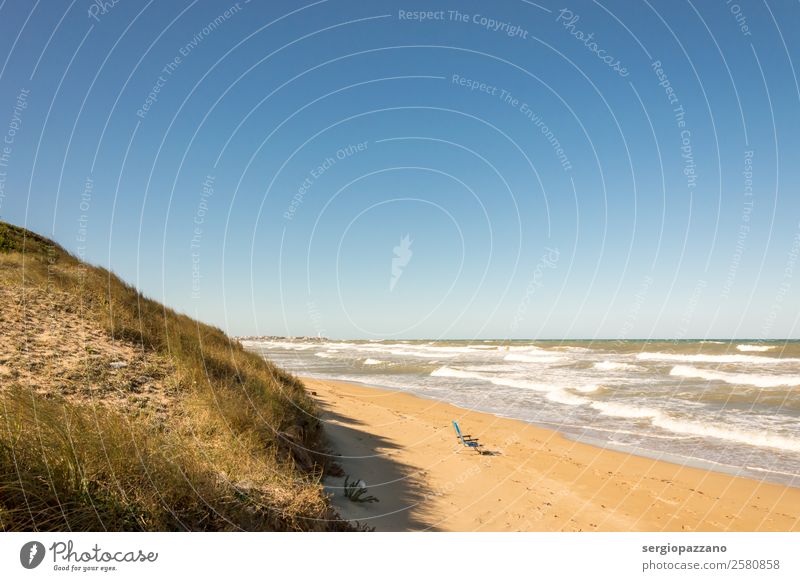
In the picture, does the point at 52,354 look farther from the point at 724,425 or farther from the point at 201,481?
the point at 724,425

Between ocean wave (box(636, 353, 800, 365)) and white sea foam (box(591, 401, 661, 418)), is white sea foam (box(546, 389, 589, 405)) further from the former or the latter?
ocean wave (box(636, 353, 800, 365))

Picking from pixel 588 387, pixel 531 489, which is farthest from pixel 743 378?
pixel 531 489

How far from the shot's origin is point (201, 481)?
4.19 metres

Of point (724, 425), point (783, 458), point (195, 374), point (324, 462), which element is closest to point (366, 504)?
Result: point (324, 462)

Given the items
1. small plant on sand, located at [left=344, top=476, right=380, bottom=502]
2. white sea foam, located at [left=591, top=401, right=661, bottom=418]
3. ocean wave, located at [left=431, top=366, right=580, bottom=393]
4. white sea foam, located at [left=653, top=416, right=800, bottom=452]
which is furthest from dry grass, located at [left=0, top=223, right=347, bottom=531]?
ocean wave, located at [left=431, top=366, right=580, bottom=393]

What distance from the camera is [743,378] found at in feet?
84.1

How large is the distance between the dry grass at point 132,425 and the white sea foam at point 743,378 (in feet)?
83.9
